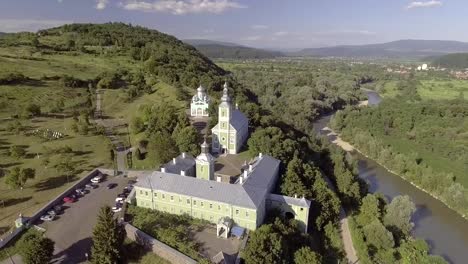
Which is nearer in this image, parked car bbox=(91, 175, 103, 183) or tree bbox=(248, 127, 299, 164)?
parked car bbox=(91, 175, 103, 183)

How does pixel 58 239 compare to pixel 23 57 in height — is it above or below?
below

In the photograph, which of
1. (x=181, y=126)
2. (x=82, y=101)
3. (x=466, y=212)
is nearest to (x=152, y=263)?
(x=181, y=126)

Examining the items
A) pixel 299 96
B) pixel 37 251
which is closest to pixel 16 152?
pixel 37 251

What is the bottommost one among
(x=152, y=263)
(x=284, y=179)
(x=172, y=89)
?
(x=152, y=263)

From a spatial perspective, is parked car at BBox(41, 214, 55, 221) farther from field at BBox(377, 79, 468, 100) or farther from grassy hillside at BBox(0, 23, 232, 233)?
field at BBox(377, 79, 468, 100)

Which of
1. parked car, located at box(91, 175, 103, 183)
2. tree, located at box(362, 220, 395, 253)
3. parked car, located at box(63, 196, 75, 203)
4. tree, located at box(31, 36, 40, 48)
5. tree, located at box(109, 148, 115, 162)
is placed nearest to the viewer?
tree, located at box(362, 220, 395, 253)

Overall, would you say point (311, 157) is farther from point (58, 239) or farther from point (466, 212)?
point (58, 239)

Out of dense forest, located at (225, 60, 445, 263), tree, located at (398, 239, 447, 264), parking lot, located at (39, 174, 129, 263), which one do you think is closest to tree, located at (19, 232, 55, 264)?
parking lot, located at (39, 174, 129, 263)
